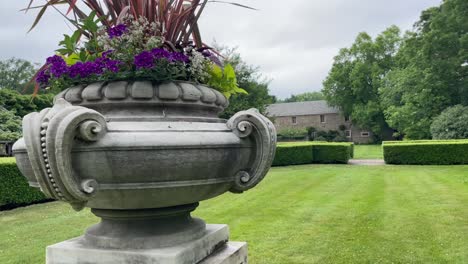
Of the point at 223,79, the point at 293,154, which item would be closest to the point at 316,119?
the point at 293,154

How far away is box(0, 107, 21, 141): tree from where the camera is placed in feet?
56.3

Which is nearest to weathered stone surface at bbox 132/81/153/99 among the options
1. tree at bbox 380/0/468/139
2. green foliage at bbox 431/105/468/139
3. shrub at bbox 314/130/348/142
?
green foliage at bbox 431/105/468/139

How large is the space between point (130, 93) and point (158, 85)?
0.56 feet

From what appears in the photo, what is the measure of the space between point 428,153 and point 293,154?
617 centimetres

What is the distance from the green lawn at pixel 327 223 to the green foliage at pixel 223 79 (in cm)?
265

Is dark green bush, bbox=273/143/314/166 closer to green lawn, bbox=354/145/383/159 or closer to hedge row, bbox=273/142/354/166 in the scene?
hedge row, bbox=273/142/354/166

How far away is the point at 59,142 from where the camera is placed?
188 centimetres

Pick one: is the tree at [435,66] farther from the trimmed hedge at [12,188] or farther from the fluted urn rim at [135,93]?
the fluted urn rim at [135,93]

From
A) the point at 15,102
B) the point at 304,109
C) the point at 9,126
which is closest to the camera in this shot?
the point at 9,126

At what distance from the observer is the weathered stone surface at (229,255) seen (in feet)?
8.37

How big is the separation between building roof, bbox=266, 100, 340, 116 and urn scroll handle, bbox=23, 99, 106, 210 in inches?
1996

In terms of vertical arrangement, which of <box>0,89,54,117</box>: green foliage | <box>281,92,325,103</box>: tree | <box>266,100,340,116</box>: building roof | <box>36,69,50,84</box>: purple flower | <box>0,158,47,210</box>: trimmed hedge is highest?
<box>281,92,325,103</box>: tree

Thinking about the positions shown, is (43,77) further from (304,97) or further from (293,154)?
(304,97)

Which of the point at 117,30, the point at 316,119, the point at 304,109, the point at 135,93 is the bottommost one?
the point at 135,93
